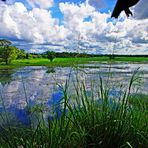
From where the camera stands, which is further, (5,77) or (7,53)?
(7,53)

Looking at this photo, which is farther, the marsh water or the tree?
the tree

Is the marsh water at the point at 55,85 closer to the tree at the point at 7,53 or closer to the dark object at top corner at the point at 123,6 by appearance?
the dark object at top corner at the point at 123,6

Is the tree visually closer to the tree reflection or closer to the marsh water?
the tree reflection

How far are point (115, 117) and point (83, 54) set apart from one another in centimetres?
147

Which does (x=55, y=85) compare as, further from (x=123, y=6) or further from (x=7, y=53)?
(x=7, y=53)

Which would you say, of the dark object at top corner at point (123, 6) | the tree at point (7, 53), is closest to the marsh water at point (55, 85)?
the dark object at top corner at point (123, 6)

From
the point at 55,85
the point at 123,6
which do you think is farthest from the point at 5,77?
the point at 123,6

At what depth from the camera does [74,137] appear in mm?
3955

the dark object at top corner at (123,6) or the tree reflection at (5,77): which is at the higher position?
the dark object at top corner at (123,6)

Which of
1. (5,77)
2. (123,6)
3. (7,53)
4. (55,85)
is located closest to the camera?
(123,6)

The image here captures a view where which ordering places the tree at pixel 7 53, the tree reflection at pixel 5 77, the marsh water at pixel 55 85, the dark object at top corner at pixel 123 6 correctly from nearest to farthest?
the dark object at top corner at pixel 123 6
the marsh water at pixel 55 85
the tree reflection at pixel 5 77
the tree at pixel 7 53

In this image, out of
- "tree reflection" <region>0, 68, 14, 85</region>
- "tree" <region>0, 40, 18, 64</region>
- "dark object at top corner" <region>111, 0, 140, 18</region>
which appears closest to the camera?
"dark object at top corner" <region>111, 0, 140, 18</region>

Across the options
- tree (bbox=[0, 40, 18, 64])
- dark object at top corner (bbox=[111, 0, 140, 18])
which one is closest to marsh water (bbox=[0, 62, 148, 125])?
dark object at top corner (bbox=[111, 0, 140, 18])

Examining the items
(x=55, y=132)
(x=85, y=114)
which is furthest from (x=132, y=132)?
(x=55, y=132)
